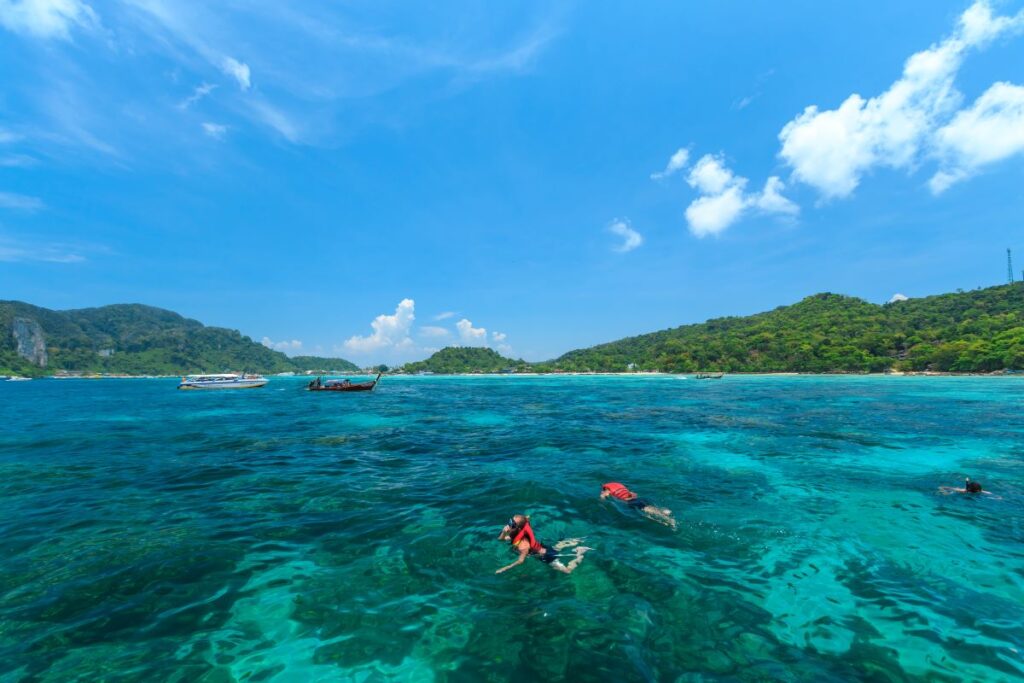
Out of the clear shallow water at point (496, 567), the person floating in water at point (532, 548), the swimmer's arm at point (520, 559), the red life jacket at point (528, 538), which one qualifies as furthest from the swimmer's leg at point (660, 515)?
the swimmer's arm at point (520, 559)

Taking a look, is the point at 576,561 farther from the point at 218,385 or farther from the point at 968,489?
the point at 218,385

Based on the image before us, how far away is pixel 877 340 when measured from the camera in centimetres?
11269

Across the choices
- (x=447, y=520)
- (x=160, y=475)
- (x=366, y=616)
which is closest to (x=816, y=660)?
(x=366, y=616)

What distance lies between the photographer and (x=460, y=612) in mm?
7098

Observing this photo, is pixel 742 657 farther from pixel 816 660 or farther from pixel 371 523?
pixel 371 523

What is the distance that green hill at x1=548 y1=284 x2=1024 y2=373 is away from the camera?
9446 cm

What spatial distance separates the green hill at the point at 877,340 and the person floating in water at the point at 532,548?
12978 centimetres

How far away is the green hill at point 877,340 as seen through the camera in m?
94.5

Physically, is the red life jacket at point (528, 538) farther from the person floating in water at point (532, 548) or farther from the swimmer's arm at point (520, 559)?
the swimmer's arm at point (520, 559)

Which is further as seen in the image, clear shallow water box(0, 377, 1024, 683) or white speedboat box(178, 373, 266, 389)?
white speedboat box(178, 373, 266, 389)

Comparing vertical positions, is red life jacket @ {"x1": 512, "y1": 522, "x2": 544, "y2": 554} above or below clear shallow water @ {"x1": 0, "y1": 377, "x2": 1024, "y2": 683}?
above

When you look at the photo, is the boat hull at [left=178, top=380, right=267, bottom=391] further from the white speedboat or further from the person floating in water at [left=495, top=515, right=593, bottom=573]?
the person floating in water at [left=495, top=515, right=593, bottom=573]

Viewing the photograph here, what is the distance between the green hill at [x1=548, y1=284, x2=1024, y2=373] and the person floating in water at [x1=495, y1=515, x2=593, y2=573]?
129782mm

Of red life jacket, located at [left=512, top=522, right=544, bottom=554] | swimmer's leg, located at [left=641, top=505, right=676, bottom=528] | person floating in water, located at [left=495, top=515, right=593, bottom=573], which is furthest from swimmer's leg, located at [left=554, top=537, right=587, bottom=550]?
swimmer's leg, located at [left=641, top=505, right=676, bottom=528]
